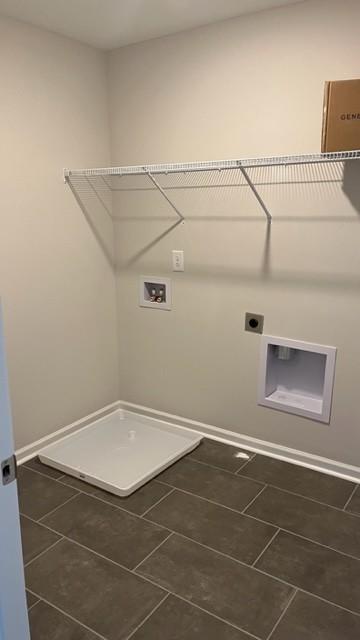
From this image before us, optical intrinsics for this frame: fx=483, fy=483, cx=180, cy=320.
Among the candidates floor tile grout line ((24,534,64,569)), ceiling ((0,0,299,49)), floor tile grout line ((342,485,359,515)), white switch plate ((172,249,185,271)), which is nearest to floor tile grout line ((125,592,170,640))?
floor tile grout line ((24,534,64,569))

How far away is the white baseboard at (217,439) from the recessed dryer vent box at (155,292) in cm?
70

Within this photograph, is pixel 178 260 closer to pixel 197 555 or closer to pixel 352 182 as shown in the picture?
pixel 352 182

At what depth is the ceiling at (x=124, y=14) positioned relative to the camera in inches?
83.4

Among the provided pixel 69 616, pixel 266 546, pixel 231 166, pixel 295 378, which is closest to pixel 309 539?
pixel 266 546

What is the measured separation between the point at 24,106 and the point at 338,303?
5.95ft

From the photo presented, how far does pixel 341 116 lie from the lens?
1890 millimetres

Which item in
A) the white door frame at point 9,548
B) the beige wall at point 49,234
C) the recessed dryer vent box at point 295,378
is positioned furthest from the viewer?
the recessed dryer vent box at point 295,378

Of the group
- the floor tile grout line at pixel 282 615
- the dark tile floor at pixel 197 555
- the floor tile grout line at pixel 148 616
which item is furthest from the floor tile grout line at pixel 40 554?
the floor tile grout line at pixel 282 615

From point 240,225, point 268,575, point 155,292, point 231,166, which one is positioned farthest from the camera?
point 155,292

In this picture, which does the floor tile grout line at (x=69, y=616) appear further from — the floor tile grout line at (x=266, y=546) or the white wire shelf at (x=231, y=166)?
the white wire shelf at (x=231, y=166)

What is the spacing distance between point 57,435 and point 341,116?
7.24 ft

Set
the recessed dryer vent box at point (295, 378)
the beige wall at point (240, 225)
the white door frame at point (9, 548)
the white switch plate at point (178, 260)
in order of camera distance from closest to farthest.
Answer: the white door frame at point (9, 548) < the beige wall at point (240, 225) < the recessed dryer vent box at point (295, 378) < the white switch plate at point (178, 260)

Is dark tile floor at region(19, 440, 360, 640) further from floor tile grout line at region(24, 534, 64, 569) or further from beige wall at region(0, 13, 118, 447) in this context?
beige wall at region(0, 13, 118, 447)

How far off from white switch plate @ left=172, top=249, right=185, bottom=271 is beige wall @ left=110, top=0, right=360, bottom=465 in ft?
0.12
